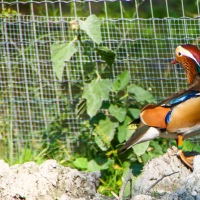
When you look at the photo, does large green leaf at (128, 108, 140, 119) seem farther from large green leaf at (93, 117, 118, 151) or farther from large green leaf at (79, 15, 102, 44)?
large green leaf at (79, 15, 102, 44)

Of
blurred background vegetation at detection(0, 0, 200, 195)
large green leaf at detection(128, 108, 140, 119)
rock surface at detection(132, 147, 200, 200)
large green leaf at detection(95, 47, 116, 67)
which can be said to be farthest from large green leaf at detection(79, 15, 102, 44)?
rock surface at detection(132, 147, 200, 200)

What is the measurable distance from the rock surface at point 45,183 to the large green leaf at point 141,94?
154 centimetres

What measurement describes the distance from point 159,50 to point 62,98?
3.32 ft

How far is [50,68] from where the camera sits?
307 inches

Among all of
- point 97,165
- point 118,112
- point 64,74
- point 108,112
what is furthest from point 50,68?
point 97,165

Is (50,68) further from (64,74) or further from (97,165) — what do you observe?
(97,165)

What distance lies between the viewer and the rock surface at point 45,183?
5.60 meters

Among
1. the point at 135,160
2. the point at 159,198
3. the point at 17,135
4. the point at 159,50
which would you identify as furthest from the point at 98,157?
the point at 159,198

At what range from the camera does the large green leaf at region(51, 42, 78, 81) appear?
23.6 feet

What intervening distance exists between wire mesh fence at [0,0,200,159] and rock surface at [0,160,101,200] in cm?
185

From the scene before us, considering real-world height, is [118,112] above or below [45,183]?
above

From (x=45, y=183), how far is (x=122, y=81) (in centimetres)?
190

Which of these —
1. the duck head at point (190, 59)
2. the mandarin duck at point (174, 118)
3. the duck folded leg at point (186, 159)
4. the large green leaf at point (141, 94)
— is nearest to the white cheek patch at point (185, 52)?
the duck head at point (190, 59)

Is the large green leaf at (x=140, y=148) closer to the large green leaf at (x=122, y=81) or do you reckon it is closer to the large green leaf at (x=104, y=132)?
the large green leaf at (x=104, y=132)
